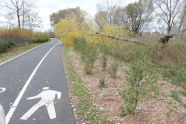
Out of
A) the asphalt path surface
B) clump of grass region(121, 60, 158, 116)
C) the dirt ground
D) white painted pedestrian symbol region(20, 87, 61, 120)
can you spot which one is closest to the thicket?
clump of grass region(121, 60, 158, 116)

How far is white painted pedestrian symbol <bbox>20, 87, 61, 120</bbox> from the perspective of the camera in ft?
15.6

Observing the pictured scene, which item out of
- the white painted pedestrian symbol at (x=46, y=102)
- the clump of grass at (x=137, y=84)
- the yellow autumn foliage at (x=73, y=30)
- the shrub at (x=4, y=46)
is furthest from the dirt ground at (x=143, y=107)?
the shrub at (x=4, y=46)

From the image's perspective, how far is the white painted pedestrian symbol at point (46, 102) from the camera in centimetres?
476

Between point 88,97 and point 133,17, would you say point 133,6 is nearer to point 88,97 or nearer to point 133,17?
point 133,17

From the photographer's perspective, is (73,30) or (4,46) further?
(73,30)

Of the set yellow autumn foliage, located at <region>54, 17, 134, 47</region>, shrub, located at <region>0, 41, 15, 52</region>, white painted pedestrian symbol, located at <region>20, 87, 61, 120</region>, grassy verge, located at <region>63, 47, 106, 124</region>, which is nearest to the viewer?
grassy verge, located at <region>63, 47, 106, 124</region>

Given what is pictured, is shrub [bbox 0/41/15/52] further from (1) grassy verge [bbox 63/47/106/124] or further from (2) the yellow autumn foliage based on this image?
(1) grassy verge [bbox 63/47/106/124]

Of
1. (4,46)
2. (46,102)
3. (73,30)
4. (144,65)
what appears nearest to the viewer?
(144,65)

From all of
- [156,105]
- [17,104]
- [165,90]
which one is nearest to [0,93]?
[17,104]

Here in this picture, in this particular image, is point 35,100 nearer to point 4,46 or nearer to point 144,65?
point 144,65

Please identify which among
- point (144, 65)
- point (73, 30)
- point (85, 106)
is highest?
point (73, 30)

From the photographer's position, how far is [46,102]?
5.60m

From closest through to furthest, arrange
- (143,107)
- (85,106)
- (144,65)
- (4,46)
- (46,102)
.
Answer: (144,65)
(143,107)
(85,106)
(46,102)
(4,46)

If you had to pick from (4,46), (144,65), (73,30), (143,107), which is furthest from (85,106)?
(4,46)
